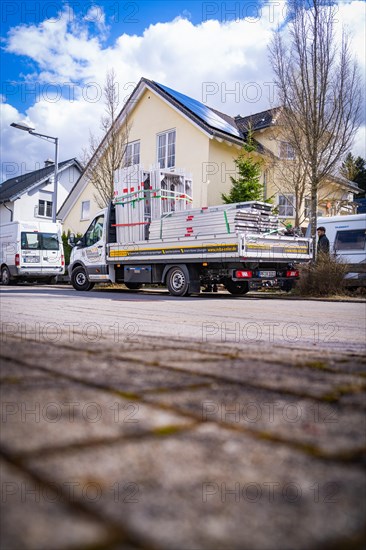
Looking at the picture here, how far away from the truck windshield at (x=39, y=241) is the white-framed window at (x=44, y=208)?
63.0 feet

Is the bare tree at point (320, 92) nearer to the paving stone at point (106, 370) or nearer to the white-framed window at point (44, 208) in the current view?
the paving stone at point (106, 370)

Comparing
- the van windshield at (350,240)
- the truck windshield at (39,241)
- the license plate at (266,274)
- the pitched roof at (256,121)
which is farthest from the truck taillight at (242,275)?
the pitched roof at (256,121)

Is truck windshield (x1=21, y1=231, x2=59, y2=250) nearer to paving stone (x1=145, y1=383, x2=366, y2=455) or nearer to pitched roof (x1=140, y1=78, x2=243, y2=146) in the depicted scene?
pitched roof (x1=140, y1=78, x2=243, y2=146)

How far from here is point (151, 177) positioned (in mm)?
14242

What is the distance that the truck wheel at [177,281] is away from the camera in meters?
12.1

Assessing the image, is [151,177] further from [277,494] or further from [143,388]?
[277,494]

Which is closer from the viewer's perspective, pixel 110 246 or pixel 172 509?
pixel 172 509

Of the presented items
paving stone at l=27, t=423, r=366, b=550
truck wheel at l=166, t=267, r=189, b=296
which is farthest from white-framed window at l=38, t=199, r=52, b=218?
paving stone at l=27, t=423, r=366, b=550

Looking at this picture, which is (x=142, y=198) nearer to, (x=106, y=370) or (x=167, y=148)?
(x=167, y=148)

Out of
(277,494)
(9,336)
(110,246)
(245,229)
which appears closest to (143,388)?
(277,494)

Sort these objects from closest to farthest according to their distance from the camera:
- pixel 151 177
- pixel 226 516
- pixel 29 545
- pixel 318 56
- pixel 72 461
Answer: pixel 29 545 < pixel 226 516 < pixel 72 461 < pixel 151 177 < pixel 318 56

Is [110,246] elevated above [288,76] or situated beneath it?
situated beneath

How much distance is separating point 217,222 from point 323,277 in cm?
302

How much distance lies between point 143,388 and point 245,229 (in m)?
10.0
